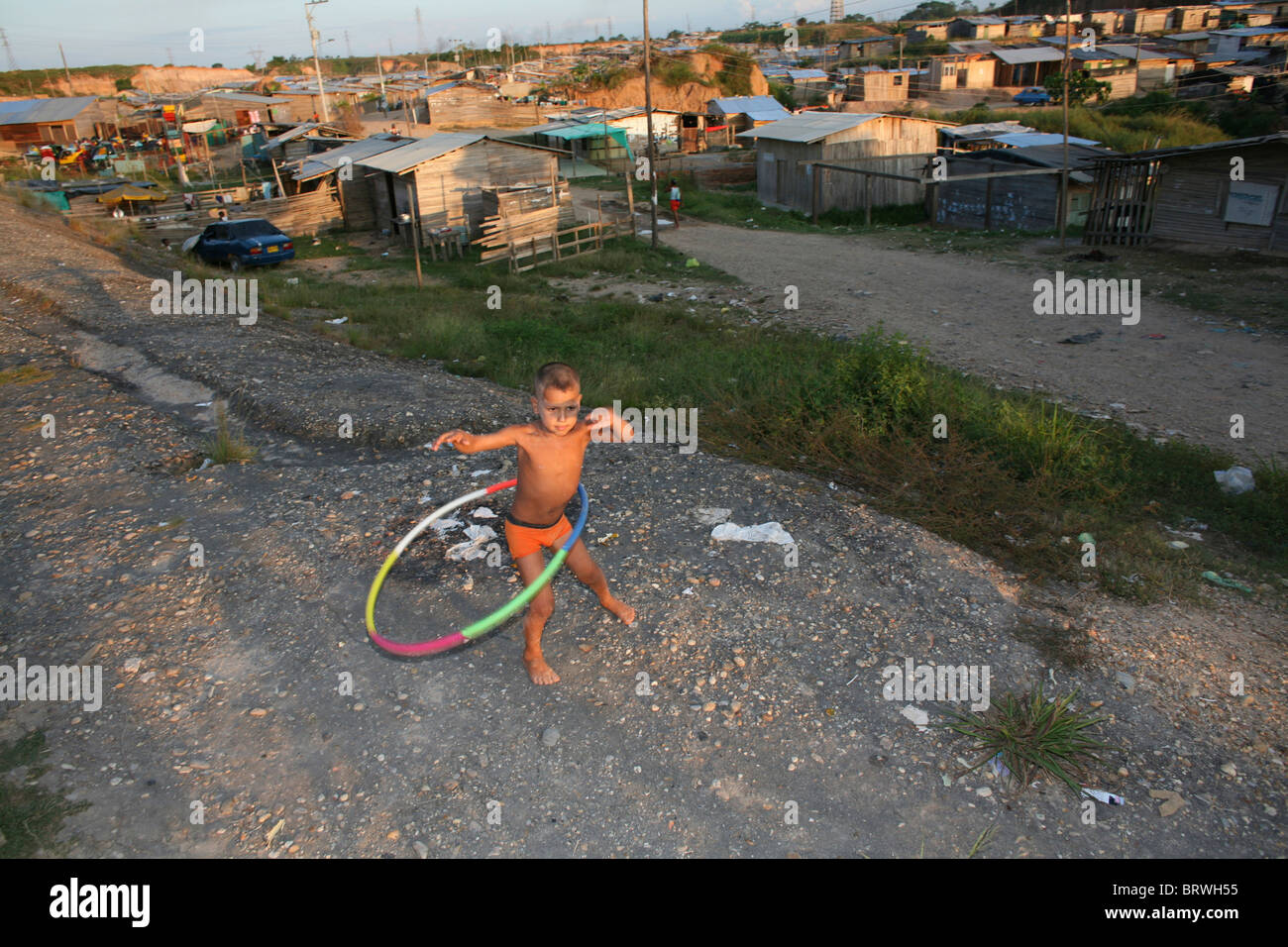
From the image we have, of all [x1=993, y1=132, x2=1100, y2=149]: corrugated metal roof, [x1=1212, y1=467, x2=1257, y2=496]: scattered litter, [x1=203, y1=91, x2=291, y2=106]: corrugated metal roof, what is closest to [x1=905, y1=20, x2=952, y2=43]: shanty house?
[x1=993, y1=132, x2=1100, y2=149]: corrugated metal roof

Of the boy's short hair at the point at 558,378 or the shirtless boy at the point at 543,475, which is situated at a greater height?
the boy's short hair at the point at 558,378

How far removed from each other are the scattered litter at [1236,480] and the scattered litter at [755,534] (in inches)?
174

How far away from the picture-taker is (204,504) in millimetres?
6305

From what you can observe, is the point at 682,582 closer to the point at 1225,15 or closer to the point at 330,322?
the point at 330,322

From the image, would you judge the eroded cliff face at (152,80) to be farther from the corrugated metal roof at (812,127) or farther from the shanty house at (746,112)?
the corrugated metal roof at (812,127)

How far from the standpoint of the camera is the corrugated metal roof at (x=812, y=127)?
26308 mm

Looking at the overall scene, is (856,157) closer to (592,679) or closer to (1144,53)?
(592,679)

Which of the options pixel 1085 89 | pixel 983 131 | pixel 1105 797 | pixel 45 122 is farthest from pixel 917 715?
pixel 45 122

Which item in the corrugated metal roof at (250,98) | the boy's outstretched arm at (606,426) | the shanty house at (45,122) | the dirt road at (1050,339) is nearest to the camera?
the boy's outstretched arm at (606,426)

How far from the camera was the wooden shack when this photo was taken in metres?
15.6

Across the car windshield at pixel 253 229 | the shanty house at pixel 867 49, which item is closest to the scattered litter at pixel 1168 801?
the car windshield at pixel 253 229

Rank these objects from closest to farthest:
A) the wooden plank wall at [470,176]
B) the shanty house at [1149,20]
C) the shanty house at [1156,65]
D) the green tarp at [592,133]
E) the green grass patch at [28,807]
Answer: the green grass patch at [28,807], the wooden plank wall at [470,176], the green tarp at [592,133], the shanty house at [1156,65], the shanty house at [1149,20]

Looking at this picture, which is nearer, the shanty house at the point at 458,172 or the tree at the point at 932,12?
the shanty house at the point at 458,172

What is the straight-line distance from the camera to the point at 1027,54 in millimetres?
55188
